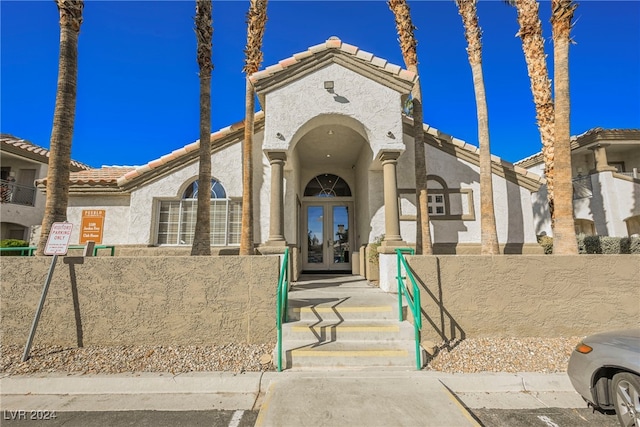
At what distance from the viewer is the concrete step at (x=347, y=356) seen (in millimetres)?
4582

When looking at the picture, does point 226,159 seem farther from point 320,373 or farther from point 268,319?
point 320,373

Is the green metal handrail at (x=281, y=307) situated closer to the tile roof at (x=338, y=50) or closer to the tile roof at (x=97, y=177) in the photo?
the tile roof at (x=338, y=50)

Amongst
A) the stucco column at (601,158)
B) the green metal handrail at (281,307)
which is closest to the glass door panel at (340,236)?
the green metal handrail at (281,307)

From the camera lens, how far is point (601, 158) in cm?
1639

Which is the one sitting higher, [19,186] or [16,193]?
[19,186]

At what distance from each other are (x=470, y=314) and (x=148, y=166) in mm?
10514

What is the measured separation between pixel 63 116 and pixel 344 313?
293 inches

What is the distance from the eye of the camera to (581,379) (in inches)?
135

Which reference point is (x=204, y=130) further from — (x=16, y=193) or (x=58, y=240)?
(x=16, y=193)

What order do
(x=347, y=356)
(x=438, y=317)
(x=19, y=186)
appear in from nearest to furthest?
(x=347, y=356), (x=438, y=317), (x=19, y=186)

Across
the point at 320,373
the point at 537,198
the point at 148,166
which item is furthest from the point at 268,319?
the point at 537,198

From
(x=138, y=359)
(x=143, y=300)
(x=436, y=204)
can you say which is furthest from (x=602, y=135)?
(x=138, y=359)

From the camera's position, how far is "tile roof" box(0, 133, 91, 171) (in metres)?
16.8

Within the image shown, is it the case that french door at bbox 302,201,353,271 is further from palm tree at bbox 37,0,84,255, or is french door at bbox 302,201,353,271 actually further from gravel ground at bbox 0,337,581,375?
palm tree at bbox 37,0,84,255
